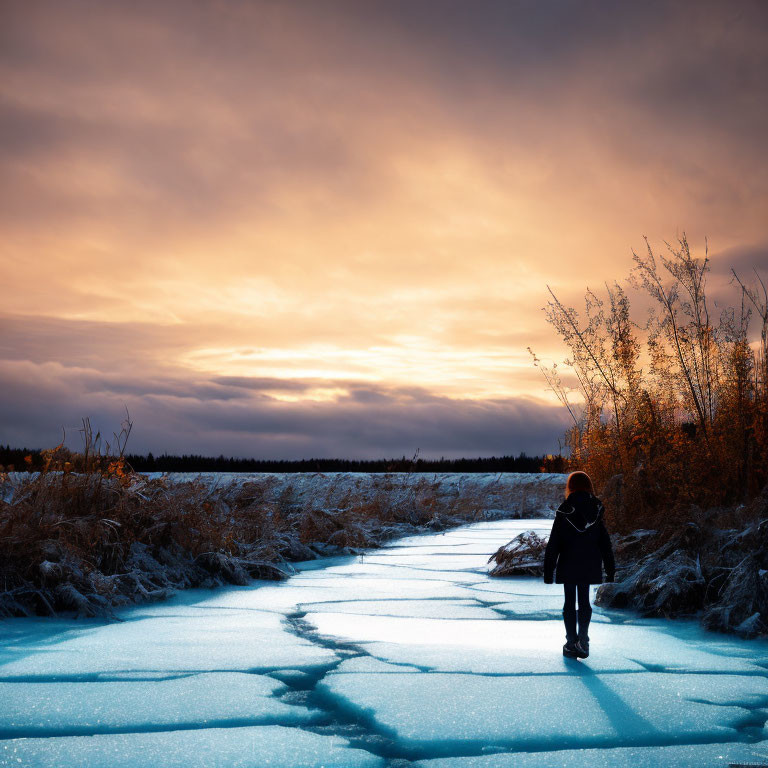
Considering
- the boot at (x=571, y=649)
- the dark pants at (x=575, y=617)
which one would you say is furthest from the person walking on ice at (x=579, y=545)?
the boot at (x=571, y=649)

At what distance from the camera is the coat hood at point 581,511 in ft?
14.8

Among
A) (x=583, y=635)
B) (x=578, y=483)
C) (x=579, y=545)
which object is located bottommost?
(x=583, y=635)

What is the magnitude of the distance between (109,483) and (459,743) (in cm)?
509

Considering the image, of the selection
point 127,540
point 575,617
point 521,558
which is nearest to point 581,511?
point 575,617

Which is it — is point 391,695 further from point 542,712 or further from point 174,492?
point 174,492

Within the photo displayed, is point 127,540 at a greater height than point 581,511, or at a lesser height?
lesser

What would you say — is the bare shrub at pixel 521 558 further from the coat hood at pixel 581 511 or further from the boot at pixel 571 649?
the boot at pixel 571 649

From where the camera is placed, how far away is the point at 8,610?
206 inches

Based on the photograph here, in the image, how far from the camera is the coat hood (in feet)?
14.8

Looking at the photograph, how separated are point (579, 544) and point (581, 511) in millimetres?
201

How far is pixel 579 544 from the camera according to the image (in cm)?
451

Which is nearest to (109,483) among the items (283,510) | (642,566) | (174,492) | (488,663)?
(174,492)

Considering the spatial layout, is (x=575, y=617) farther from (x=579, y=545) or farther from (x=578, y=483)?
(x=578, y=483)

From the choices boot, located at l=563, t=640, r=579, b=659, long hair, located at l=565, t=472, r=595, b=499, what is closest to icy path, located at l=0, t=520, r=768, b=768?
boot, located at l=563, t=640, r=579, b=659
